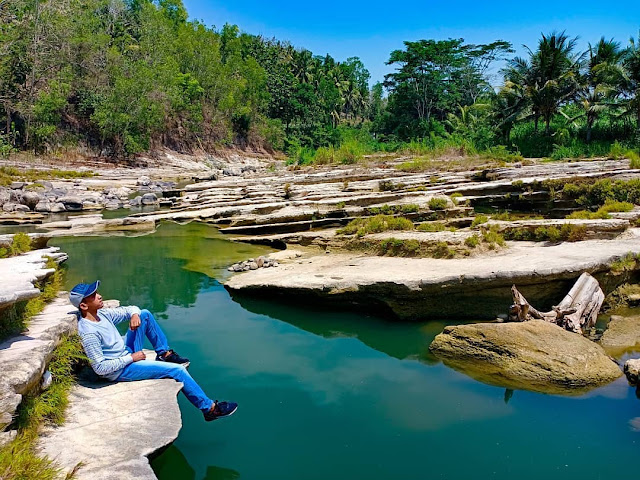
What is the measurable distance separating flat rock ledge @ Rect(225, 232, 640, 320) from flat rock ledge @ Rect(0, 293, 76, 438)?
4.11 meters

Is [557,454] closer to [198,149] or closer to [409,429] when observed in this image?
[409,429]

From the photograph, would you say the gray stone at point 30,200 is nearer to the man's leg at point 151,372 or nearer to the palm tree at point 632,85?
the man's leg at point 151,372

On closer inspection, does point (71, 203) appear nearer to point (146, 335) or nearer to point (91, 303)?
point (146, 335)

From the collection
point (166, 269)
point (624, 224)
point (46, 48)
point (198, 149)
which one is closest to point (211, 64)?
point (198, 149)

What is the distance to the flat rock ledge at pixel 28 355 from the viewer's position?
3.71 m

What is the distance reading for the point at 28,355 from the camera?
4.35 meters

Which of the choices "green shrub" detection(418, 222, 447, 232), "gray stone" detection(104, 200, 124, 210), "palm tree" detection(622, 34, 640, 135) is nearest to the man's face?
"green shrub" detection(418, 222, 447, 232)

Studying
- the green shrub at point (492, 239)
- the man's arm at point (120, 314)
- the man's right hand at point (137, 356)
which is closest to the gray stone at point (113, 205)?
the green shrub at point (492, 239)

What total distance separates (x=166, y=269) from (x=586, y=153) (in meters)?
25.6

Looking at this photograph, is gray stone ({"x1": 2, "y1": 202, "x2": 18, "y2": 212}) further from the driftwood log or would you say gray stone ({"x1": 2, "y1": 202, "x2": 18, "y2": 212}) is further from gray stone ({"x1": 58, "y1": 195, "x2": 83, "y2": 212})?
the driftwood log

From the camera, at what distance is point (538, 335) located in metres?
6.40

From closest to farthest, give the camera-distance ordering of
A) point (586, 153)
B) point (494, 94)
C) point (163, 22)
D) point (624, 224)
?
point (624, 224) < point (586, 153) < point (494, 94) < point (163, 22)

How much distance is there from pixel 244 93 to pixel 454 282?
58.7 meters

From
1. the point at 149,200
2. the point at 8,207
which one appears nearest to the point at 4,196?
A: the point at 8,207
